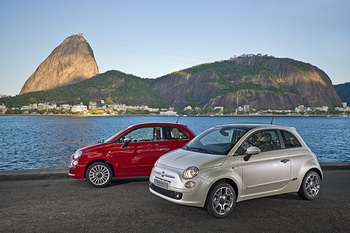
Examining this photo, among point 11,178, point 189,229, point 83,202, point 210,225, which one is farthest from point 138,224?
point 11,178

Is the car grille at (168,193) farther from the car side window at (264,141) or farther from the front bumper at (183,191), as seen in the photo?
the car side window at (264,141)

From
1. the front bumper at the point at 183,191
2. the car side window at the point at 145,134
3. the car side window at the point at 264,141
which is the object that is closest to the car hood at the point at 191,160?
the front bumper at the point at 183,191

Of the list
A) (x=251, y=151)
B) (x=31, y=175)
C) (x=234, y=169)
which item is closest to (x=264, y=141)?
(x=251, y=151)

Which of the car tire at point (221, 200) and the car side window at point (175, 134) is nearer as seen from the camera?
the car tire at point (221, 200)

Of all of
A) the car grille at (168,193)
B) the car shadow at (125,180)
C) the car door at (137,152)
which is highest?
the car door at (137,152)

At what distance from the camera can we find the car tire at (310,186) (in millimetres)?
6852

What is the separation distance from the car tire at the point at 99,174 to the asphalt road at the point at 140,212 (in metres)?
0.25

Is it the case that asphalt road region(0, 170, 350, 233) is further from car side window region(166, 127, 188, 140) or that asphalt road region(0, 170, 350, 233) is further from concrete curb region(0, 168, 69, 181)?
car side window region(166, 127, 188, 140)

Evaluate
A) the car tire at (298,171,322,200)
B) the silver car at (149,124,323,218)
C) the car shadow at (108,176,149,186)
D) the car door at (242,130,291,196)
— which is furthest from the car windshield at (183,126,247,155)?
the car shadow at (108,176,149,186)

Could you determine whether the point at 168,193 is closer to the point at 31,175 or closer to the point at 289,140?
the point at 289,140

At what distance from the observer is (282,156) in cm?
652

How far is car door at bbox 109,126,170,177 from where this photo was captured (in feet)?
27.3

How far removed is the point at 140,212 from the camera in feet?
19.3

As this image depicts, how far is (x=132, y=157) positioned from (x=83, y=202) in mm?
2075
